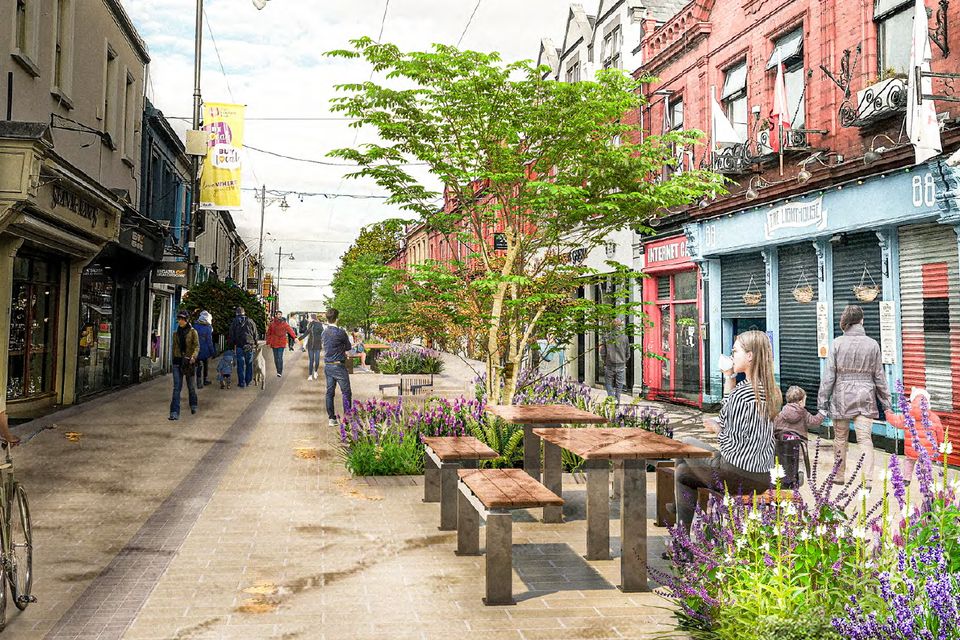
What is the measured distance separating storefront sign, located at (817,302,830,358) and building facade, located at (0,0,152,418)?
12154mm

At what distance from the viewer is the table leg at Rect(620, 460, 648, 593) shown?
4.90 m

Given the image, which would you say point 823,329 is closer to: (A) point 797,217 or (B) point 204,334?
(A) point 797,217

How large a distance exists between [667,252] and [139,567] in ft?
48.8

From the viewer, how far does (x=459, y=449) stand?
6594 mm

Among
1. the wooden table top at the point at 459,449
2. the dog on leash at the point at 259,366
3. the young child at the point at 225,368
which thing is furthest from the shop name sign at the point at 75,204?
the wooden table top at the point at 459,449

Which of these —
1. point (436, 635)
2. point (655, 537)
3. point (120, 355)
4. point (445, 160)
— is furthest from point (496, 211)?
point (120, 355)

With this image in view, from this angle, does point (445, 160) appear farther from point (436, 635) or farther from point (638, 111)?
point (638, 111)

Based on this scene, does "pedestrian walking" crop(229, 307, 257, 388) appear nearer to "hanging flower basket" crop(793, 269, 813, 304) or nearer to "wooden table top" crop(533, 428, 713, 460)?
"hanging flower basket" crop(793, 269, 813, 304)

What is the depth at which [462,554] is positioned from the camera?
5676 mm

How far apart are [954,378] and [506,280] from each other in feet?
20.6

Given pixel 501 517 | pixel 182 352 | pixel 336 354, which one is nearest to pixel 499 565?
pixel 501 517

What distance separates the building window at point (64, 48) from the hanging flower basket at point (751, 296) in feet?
43.5

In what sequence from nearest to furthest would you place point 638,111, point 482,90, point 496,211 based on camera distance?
1. point 482,90
2. point 496,211
3. point 638,111

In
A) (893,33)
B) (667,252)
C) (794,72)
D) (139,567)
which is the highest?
(794,72)
